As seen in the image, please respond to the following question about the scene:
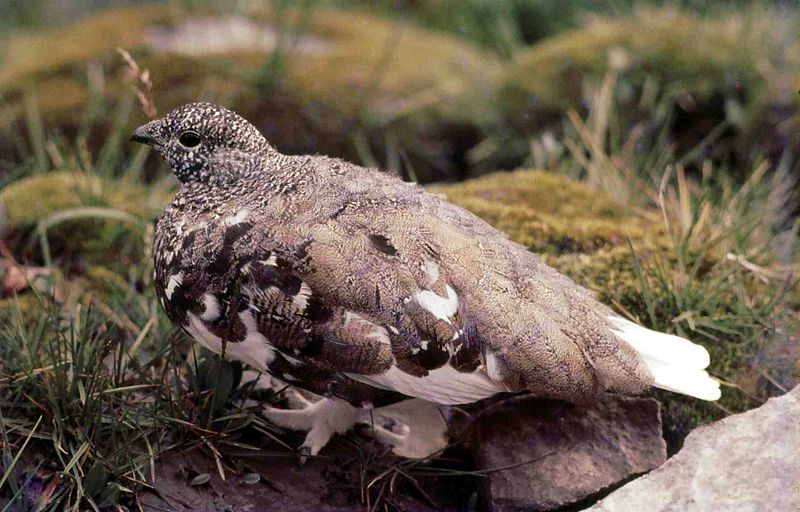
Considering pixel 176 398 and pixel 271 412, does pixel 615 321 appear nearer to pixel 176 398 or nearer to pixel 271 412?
pixel 271 412

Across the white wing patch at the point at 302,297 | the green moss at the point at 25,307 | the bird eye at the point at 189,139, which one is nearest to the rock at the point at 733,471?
the white wing patch at the point at 302,297

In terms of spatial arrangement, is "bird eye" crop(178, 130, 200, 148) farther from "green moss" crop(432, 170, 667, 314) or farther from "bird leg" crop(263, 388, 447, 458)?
"green moss" crop(432, 170, 667, 314)

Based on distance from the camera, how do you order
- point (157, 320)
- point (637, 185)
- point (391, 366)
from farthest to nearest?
point (637, 185) < point (157, 320) < point (391, 366)

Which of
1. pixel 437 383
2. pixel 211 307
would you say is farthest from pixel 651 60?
pixel 211 307

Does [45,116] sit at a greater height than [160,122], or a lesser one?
lesser

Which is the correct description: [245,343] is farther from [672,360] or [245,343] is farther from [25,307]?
[25,307]

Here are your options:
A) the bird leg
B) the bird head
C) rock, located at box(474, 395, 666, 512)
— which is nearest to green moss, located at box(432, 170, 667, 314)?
rock, located at box(474, 395, 666, 512)

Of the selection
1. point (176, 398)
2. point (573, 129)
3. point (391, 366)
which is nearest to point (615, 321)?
point (391, 366)
